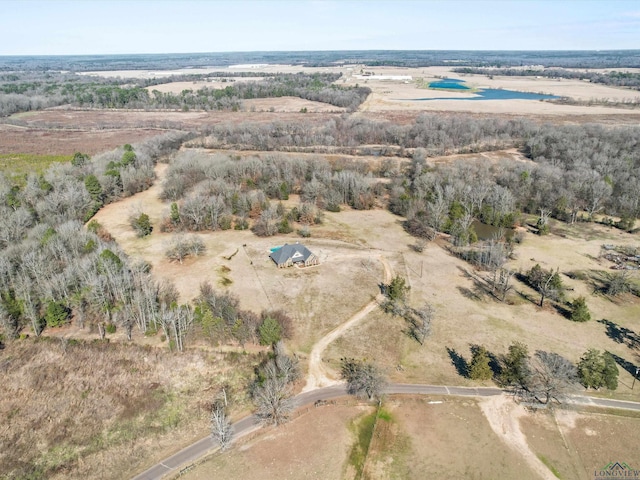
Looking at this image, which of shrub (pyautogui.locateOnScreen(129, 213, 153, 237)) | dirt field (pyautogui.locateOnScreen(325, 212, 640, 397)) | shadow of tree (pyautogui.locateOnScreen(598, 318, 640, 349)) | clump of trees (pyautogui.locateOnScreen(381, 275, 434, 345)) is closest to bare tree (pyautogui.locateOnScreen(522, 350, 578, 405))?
dirt field (pyautogui.locateOnScreen(325, 212, 640, 397))

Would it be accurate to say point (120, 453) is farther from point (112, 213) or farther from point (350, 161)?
point (350, 161)

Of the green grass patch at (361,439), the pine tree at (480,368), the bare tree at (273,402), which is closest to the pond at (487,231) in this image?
the pine tree at (480,368)

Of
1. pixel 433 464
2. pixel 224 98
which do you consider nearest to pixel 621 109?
pixel 224 98

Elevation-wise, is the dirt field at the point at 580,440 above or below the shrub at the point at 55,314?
below

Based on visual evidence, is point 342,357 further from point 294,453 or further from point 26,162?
point 26,162

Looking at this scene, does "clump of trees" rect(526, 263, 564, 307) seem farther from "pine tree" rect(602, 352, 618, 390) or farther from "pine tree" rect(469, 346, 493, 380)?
"pine tree" rect(469, 346, 493, 380)

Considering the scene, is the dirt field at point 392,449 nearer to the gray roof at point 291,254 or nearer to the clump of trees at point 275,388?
the clump of trees at point 275,388

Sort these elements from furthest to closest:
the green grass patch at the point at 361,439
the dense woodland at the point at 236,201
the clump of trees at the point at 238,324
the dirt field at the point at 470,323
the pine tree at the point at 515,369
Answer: the dense woodland at the point at 236,201 < the clump of trees at the point at 238,324 < the dirt field at the point at 470,323 < the pine tree at the point at 515,369 < the green grass patch at the point at 361,439
